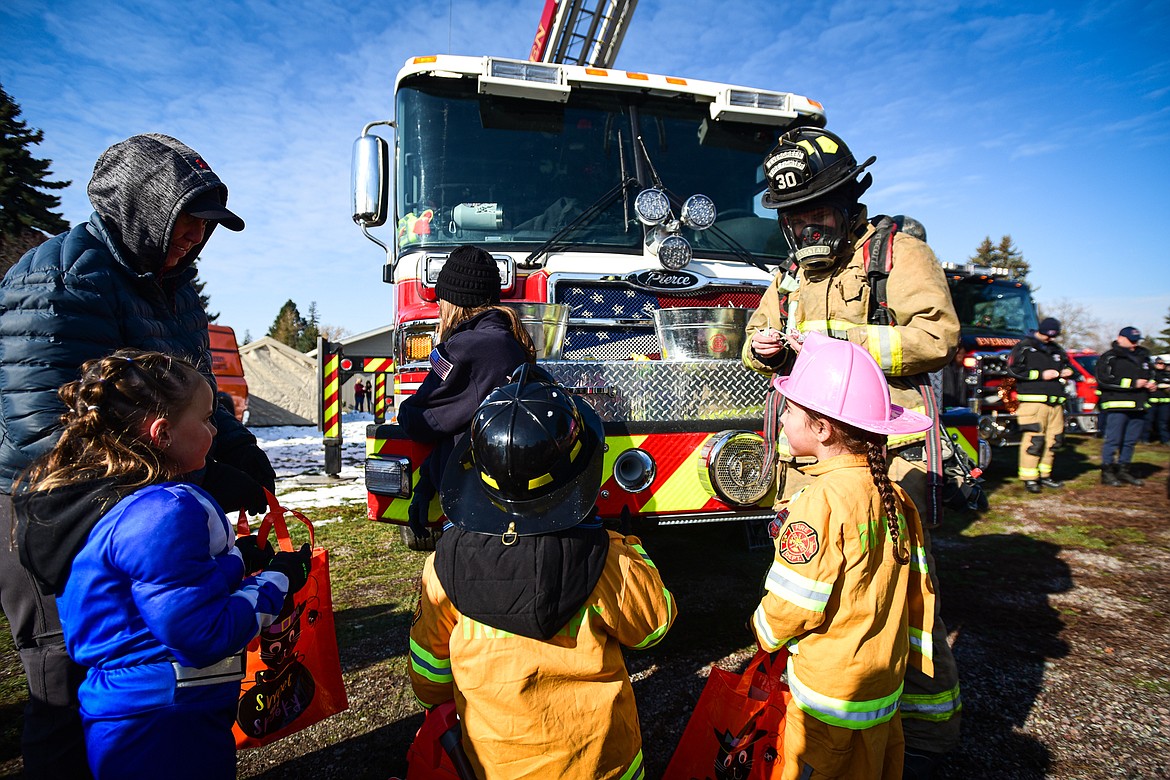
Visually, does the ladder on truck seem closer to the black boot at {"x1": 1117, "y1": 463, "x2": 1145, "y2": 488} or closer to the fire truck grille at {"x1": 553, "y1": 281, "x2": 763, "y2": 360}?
A: the fire truck grille at {"x1": 553, "y1": 281, "x2": 763, "y2": 360}

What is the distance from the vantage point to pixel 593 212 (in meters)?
3.77

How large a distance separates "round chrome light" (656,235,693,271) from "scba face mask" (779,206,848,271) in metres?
1.17

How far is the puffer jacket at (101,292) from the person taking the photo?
1521mm

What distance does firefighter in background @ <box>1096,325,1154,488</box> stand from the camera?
24.1ft

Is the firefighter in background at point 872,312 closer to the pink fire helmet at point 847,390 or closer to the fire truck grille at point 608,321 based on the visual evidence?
the pink fire helmet at point 847,390

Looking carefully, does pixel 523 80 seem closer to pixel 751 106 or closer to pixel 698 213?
pixel 698 213

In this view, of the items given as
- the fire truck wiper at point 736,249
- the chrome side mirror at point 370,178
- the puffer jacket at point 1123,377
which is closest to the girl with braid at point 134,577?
the chrome side mirror at point 370,178

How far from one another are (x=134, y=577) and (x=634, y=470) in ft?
5.89

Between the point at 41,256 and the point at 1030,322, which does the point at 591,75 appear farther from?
the point at 1030,322

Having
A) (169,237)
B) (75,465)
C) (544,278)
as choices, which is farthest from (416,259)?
(75,465)

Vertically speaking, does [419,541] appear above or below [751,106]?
below

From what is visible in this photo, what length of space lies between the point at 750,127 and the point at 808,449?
3.14 metres

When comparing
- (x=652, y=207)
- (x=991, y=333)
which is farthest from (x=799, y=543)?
(x=991, y=333)

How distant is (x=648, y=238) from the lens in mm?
3770
